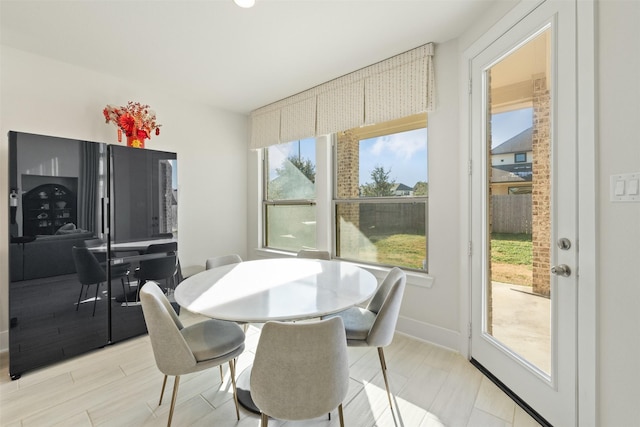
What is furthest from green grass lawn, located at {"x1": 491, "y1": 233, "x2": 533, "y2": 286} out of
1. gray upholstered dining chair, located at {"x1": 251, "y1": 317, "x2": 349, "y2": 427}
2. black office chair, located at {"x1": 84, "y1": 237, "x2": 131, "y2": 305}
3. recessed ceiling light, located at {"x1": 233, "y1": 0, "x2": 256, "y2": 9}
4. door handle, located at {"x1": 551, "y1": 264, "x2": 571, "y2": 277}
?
black office chair, located at {"x1": 84, "y1": 237, "x2": 131, "y2": 305}

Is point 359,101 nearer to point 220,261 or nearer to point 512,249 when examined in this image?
point 512,249

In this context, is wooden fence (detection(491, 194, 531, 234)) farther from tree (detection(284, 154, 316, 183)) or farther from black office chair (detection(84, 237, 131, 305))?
black office chair (detection(84, 237, 131, 305))

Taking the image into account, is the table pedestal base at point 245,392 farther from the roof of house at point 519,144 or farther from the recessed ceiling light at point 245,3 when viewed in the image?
the recessed ceiling light at point 245,3

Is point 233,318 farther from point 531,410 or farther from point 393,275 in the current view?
point 531,410

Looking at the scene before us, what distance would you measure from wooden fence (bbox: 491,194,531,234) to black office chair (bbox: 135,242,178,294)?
3.11 meters

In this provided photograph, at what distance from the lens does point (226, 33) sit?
88.7 inches

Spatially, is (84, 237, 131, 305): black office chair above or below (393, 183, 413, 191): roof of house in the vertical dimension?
below

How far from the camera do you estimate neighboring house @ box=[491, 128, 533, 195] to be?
178 centimetres

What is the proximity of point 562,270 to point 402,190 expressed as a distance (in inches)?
61.7

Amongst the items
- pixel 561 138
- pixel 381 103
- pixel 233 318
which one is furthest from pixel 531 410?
pixel 381 103

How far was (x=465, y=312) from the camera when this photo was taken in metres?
2.30

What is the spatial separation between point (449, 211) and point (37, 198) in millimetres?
3464

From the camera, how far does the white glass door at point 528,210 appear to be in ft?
4.78

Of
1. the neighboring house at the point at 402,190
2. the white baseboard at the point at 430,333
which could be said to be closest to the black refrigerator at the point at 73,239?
the neighboring house at the point at 402,190
